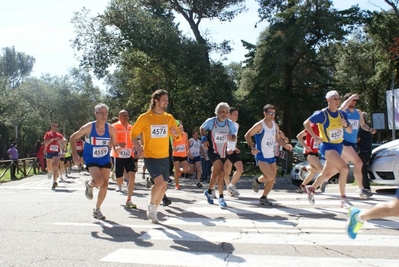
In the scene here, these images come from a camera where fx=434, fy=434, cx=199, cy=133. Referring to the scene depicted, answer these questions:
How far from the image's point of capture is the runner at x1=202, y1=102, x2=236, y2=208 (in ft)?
28.2

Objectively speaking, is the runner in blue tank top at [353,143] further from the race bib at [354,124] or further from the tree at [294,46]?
the tree at [294,46]

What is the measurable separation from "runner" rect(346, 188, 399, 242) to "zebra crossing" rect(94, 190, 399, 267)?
0.35 metres

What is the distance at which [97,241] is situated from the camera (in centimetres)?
583

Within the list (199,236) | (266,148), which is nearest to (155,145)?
(199,236)

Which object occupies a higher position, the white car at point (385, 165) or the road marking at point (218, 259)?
the white car at point (385, 165)

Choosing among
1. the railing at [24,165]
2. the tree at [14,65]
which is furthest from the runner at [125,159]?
the tree at [14,65]

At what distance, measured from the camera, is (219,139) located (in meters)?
8.62

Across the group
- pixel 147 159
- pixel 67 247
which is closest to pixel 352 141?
pixel 147 159

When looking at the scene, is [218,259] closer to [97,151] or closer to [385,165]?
[97,151]

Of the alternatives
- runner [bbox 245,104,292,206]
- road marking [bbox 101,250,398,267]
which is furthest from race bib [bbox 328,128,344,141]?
road marking [bbox 101,250,398,267]

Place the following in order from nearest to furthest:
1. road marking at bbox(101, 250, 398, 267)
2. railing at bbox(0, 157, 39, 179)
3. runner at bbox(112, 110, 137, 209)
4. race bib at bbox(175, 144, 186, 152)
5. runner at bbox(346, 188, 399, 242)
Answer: runner at bbox(346, 188, 399, 242) → road marking at bbox(101, 250, 398, 267) → runner at bbox(112, 110, 137, 209) → race bib at bbox(175, 144, 186, 152) → railing at bbox(0, 157, 39, 179)

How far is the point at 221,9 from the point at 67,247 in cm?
2203

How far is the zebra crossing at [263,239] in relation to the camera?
479cm

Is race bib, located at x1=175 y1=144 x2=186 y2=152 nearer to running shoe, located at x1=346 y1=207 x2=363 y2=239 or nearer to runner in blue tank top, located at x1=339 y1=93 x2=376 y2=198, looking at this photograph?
runner in blue tank top, located at x1=339 y1=93 x2=376 y2=198
